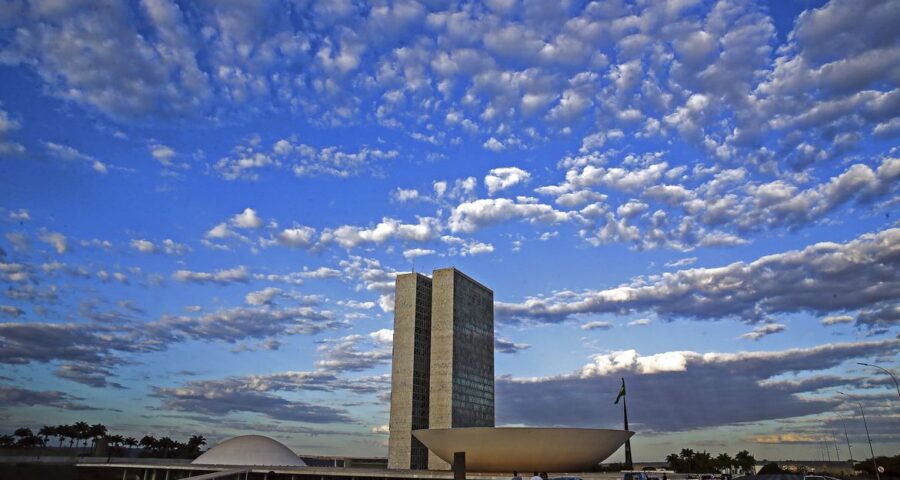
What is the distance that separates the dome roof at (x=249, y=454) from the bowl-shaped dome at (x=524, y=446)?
45279 millimetres

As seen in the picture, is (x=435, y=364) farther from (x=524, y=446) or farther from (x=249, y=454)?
(x=524, y=446)

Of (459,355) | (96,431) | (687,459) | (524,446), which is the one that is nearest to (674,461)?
(687,459)

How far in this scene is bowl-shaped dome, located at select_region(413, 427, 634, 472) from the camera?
3396 inches

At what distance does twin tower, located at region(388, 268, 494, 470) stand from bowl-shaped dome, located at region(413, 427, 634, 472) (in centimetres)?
4022

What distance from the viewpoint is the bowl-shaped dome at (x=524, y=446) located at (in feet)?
283

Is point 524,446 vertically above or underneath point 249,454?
above

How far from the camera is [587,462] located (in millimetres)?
94062

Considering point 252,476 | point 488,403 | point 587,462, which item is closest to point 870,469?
point 488,403

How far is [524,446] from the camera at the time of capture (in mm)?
86562

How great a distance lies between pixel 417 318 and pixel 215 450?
165 ft

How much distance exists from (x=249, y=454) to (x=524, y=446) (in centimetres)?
6365

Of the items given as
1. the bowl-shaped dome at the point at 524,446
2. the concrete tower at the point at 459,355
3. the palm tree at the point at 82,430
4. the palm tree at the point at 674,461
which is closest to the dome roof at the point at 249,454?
the concrete tower at the point at 459,355

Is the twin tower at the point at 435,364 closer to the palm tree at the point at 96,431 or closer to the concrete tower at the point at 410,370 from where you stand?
the concrete tower at the point at 410,370

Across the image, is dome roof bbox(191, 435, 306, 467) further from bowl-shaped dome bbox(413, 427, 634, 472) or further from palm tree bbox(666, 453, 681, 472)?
palm tree bbox(666, 453, 681, 472)
